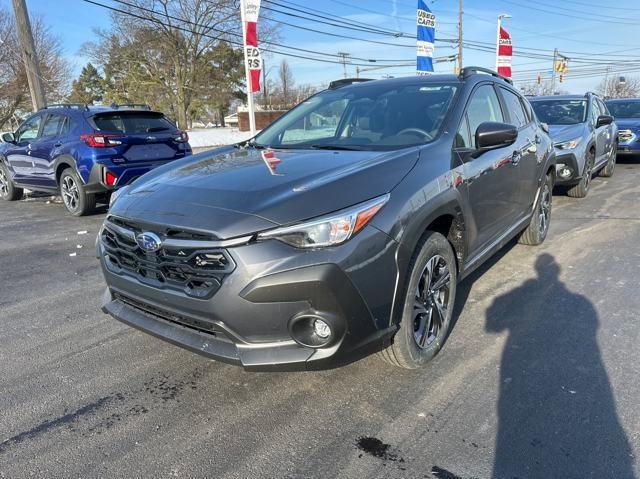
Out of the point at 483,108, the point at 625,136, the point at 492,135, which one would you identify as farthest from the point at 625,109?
the point at 492,135

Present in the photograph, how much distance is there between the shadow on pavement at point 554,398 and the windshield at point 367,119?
1.53 meters

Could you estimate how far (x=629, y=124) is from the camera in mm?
11820

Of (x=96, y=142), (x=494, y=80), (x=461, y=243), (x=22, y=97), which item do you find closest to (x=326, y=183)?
(x=461, y=243)

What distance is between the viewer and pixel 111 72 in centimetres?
4119

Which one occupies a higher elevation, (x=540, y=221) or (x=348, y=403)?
(x=540, y=221)

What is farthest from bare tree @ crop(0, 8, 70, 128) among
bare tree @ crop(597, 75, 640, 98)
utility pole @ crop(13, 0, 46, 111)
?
bare tree @ crop(597, 75, 640, 98)

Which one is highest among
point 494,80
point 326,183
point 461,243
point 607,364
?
point 494,80

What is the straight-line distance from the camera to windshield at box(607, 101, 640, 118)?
42.0 feet

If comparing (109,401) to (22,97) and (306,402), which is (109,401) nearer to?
(306,402)

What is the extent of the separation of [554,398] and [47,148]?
808cm

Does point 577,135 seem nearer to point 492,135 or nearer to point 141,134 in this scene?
point 492,135

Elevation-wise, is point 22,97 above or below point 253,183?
above

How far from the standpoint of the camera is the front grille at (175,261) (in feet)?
7.29

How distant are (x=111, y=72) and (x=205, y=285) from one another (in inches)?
1776
